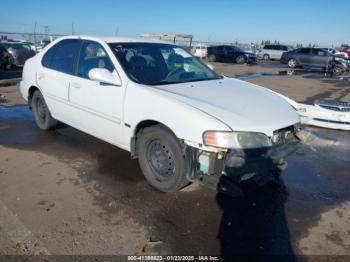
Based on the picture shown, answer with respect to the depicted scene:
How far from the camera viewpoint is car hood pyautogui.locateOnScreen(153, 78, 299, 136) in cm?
347

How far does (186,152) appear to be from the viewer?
3559 mm

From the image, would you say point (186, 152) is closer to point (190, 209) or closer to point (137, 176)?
point (190, 209)

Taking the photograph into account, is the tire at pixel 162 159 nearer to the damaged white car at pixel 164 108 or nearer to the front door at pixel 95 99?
the damaged white car at pixel 164 108

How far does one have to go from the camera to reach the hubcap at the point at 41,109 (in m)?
6.05

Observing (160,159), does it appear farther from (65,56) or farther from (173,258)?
(65,56)

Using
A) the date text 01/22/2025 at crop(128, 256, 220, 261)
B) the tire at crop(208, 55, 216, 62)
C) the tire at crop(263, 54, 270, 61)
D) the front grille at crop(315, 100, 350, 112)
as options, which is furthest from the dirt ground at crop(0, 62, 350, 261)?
the tire at crop(263, 54, 270, 61)

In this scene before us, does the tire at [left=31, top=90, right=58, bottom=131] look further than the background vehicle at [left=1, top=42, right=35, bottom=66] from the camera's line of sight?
No

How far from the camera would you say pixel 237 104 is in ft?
12.6

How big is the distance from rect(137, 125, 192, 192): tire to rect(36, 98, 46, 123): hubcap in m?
2.73

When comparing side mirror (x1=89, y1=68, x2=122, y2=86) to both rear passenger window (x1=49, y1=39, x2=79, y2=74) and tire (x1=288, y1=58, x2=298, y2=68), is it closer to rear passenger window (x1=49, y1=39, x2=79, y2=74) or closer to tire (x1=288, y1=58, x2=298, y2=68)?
rear passenger window (x1=49, y1=39, x2=79, y2=74)

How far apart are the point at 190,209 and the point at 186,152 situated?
24.9 inches

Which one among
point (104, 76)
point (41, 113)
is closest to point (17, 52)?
point (41, 113)

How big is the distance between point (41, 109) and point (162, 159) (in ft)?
10.6

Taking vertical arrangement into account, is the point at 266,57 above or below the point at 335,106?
above
